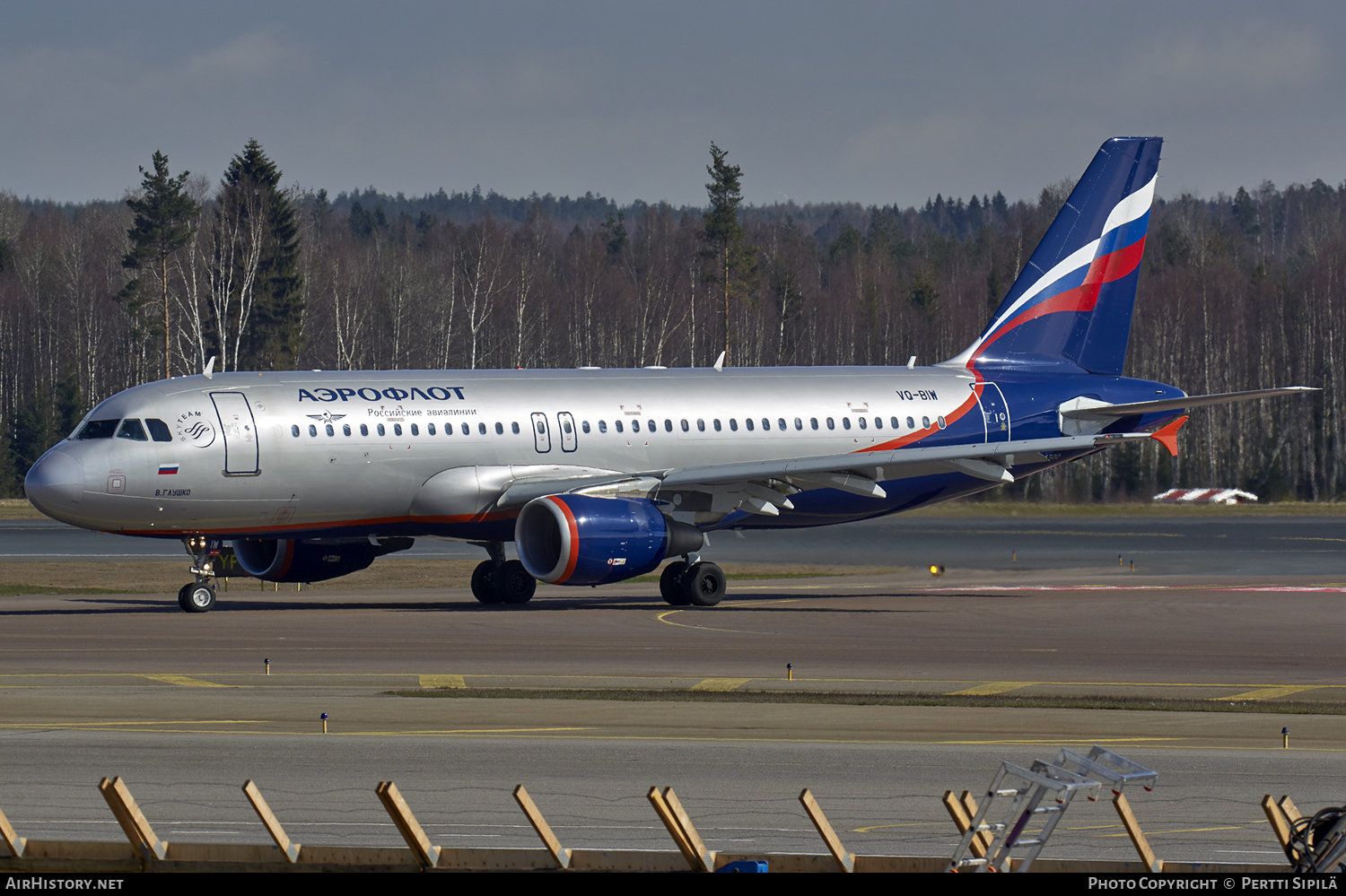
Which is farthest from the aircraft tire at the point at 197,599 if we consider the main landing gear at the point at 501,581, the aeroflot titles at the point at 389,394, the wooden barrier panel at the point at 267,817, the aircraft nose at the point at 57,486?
the wooden barrier panel at the point at 267,817

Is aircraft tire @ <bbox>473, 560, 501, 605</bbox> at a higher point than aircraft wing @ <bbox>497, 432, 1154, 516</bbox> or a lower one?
lower

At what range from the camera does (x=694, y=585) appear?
35.0m

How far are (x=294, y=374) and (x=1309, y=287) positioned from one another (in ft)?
321

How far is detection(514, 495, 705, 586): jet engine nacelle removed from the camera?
105ft

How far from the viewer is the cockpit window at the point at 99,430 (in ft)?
106

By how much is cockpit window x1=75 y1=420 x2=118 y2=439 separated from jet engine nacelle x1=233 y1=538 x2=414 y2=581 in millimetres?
4562

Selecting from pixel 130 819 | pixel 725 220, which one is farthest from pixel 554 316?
pixel 130 819

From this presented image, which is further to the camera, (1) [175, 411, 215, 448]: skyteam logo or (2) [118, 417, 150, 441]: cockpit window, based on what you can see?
(1) [175, 411, 215, 448]: skyteam logo

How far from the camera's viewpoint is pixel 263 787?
48.5 ft

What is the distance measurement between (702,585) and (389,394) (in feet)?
25.3

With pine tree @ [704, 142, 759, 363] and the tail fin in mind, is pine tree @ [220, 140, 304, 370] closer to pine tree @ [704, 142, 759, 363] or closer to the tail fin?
pine tree @ [704, 142, 759, 363]

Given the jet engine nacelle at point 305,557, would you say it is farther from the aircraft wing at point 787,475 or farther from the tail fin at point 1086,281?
the tail fin at point 1086,281

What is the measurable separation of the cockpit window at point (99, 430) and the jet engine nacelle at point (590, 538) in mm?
8122

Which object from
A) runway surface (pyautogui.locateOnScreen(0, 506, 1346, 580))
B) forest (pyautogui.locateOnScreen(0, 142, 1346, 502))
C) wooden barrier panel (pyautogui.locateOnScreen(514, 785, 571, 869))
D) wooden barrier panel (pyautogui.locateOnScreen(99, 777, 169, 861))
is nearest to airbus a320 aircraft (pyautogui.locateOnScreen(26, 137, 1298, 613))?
runway surface (pyautogui.locateOnScreen(0, 506, 1346, 580))
